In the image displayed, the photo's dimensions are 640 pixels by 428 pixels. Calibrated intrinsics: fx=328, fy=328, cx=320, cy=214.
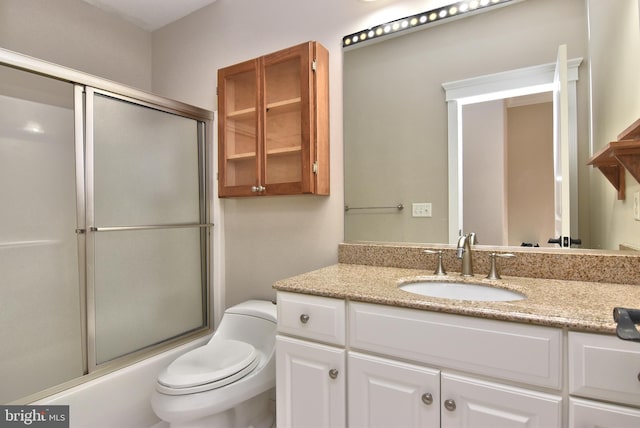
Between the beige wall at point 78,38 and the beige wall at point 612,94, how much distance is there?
8.86 feet

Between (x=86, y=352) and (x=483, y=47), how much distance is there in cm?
229

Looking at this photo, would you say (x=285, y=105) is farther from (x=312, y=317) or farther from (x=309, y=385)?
(x=309, y=385)

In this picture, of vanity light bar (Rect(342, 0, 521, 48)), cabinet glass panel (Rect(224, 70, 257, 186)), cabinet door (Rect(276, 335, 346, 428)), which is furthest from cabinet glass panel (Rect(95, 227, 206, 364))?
vanity light bar (Rect(342, 0, 521, 48))

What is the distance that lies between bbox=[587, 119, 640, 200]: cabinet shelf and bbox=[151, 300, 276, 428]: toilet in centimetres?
151

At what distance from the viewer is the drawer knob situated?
2.93 feet

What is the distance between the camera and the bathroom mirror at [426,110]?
1225mm

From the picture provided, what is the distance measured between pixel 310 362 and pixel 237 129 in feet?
4.54

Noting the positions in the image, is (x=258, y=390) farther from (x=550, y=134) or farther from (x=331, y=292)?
(x=550, y=134)

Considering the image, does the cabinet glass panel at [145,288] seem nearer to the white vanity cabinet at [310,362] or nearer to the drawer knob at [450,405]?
the white vanity cabinet at [310,362]

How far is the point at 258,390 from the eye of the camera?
148 cm

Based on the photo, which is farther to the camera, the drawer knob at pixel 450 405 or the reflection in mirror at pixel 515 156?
the reflection in mirror at pixel 515 156

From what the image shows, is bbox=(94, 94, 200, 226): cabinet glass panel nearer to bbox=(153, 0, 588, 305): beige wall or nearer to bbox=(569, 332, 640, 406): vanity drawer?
bbox=(153, 0, 588, 305): beige wall

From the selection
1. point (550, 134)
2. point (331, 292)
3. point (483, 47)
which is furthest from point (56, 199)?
point (550, 134)

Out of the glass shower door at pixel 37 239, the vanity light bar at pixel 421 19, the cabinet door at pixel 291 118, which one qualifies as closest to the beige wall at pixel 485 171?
the vanity light bar at pixel 421 19
